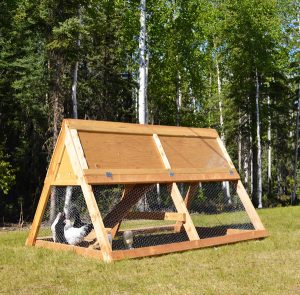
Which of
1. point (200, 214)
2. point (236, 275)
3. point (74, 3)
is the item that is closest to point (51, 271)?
point (236, 275)

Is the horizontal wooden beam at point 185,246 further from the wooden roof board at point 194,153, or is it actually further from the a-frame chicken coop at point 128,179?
the wooden roof board at point 194,153

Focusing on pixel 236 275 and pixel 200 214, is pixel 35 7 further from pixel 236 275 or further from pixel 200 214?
pixel 236 275

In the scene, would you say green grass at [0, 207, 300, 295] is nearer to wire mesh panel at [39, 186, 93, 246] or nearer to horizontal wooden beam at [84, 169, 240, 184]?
wire mesh panel at [39, 186, 93, 246]

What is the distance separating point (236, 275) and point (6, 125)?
1872cm

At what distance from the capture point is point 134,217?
10.4 m

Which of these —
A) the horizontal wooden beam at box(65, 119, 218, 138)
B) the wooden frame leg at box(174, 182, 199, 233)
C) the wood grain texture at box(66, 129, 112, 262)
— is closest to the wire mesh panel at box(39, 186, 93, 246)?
the wood grain texture at box(66, 129, 112, 262)

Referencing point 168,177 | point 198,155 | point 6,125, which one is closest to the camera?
point 168,177

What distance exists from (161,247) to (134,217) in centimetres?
262

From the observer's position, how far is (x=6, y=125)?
22.9m

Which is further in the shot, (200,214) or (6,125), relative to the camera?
(6,125)

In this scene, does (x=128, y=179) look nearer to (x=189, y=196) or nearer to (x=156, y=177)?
(x=156, y=177)

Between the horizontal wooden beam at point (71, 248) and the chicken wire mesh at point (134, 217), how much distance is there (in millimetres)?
222

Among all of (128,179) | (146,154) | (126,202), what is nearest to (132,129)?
(146,154)

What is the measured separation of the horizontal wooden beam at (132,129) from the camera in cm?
829
